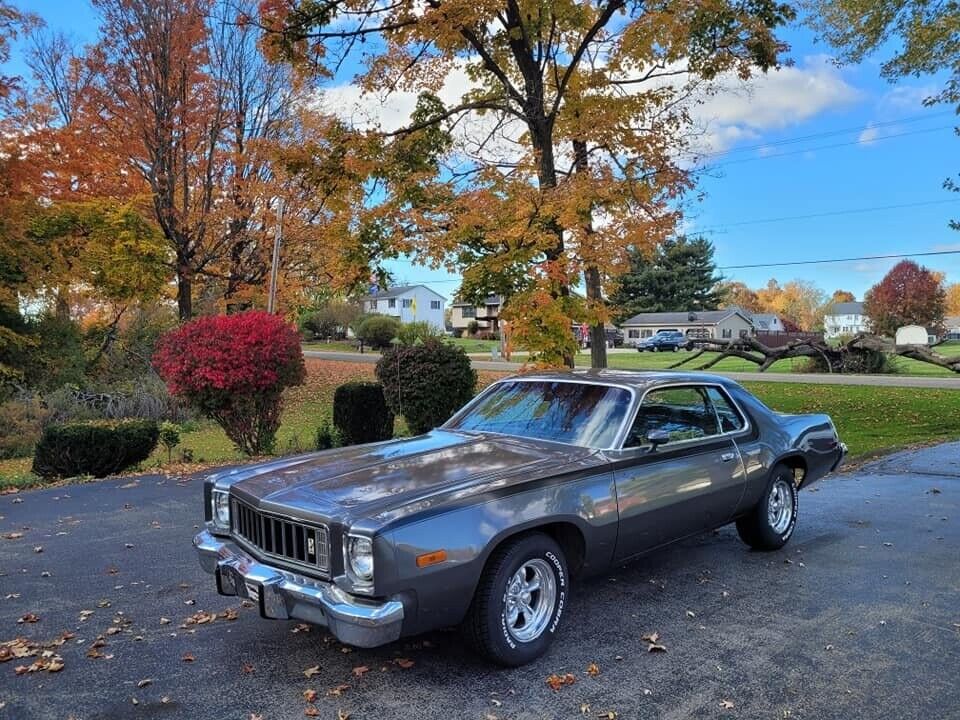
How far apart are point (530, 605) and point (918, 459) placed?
28.3ft

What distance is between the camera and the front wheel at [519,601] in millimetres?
3711

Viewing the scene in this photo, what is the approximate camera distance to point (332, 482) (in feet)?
13.4

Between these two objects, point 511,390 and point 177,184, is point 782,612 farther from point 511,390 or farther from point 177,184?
point 177,184

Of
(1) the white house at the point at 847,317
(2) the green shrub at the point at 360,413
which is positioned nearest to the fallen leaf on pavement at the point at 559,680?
(2) the green shrub at the point at 360,413

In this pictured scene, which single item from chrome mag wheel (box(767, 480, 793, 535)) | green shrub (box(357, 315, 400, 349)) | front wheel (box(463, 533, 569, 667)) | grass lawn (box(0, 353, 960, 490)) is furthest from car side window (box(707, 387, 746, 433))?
green shrub (box(357, 315, 400, 349))

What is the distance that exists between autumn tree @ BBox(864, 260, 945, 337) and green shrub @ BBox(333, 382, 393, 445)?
71.1 metres

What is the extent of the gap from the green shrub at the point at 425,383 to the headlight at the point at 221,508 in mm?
7233

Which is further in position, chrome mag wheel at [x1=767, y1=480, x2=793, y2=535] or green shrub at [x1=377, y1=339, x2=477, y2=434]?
green shrub at [x1=377, y1=339, x2=477, y2=434]

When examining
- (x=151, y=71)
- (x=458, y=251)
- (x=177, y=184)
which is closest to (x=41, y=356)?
(x=177, y=184)

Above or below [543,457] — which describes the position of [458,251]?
above

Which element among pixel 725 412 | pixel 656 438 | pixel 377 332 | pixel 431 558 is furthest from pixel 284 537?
pixel 377 332

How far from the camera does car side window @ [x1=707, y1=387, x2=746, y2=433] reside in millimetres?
5617

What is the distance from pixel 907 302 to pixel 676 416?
259 ft

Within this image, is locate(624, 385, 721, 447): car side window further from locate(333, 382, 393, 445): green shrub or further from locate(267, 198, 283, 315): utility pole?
locate(267, 198, 283, 315): utility pole
